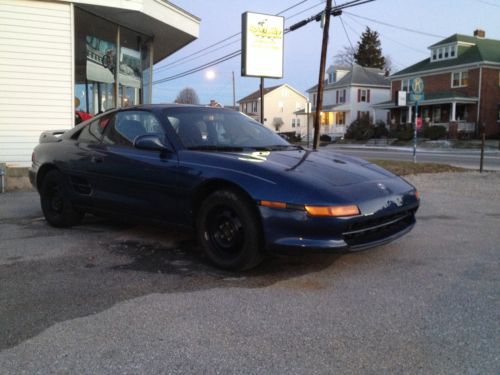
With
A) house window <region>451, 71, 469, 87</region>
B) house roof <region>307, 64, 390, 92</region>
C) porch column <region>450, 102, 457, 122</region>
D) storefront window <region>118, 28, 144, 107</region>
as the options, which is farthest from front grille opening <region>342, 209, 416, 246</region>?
house roof <region>307, 64, 390, 92</region>

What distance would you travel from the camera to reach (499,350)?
2859 mm

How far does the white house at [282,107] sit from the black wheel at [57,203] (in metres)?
63.9

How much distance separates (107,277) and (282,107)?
70.0 metres

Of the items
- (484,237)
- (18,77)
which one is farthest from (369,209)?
(18,77)

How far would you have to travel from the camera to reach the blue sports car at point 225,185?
3854mm

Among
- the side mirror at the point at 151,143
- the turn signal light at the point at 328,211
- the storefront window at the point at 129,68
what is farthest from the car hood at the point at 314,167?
the storefront window at the point at 129,68

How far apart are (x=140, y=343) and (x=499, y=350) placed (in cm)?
211

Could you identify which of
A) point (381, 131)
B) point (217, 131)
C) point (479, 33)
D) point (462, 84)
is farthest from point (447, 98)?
point (217, 131)

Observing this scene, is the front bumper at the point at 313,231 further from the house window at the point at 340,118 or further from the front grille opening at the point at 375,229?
the house window at the point at 340,118

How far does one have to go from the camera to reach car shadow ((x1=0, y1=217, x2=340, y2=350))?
11.3 ft

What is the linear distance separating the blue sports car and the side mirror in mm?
10

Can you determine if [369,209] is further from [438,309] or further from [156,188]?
[156,188]

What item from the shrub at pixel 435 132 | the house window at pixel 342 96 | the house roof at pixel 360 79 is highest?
the house roof at pixel 360 79

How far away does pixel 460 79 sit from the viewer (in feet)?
136
